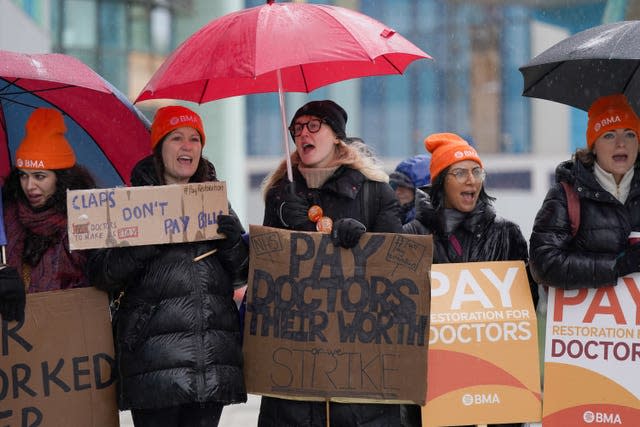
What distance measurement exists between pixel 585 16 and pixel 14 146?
16.9 meters

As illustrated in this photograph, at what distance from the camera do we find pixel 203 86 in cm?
505

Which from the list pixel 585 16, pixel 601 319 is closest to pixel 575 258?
pixel 601 319

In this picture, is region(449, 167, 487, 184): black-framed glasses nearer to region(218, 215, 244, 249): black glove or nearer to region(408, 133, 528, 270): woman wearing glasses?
region(408, 133, 528, 270): woman wearing glasses

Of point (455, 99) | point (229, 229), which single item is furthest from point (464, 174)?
point (455, 99)

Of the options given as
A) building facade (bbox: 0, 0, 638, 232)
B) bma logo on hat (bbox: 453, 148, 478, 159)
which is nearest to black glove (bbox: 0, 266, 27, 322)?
bma logo on hat (bbox: 453, 148, 478, 159)

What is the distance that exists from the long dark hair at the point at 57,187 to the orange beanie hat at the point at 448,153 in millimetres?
1616

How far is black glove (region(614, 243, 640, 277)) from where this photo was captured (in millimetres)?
4531

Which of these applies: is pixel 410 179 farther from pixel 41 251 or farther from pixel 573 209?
pixel 41 251

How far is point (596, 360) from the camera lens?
183 inches

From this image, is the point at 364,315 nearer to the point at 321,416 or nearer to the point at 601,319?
the point at 321,416

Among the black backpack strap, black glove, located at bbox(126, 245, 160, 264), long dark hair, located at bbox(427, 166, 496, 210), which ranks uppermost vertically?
long dark hair, located at bbox(427, 166, 496, 210)

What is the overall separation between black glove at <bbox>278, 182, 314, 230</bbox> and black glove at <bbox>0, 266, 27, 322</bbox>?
1.12 metres

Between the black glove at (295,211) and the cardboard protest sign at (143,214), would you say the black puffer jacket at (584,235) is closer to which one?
the black glove at (295,211)

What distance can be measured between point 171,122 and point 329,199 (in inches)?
29.2
